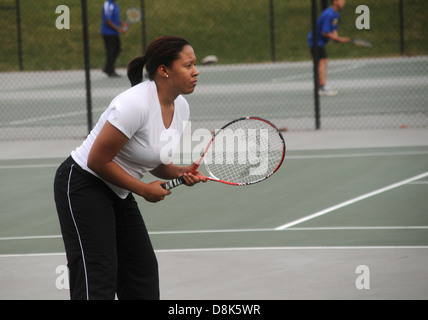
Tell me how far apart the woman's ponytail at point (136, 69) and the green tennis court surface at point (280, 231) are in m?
1.68

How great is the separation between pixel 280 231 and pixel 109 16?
47.9 feet

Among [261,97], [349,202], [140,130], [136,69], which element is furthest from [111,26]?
[140,130]

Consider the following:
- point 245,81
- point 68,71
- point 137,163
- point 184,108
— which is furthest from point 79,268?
point 68,71

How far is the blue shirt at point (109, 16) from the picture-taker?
70.4ft

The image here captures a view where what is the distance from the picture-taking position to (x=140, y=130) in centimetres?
439

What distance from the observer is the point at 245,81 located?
2212cm

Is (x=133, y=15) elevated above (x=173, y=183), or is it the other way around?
(x=133, y=15)

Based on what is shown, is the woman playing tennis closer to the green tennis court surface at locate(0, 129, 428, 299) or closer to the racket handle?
the racket handle

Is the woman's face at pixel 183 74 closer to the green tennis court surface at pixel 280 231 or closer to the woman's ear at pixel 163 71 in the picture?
the woman's ear at pixel 163 71

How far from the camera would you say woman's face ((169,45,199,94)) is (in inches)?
176

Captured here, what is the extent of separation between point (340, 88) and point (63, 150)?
8.67 m

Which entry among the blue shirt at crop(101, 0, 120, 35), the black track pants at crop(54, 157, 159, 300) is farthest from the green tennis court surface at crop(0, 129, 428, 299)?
the blue shirt at crop(101, 0, 120, 35)

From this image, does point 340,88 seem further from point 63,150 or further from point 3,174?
point 3,174

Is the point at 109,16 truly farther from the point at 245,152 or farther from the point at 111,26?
the point at 245,152
